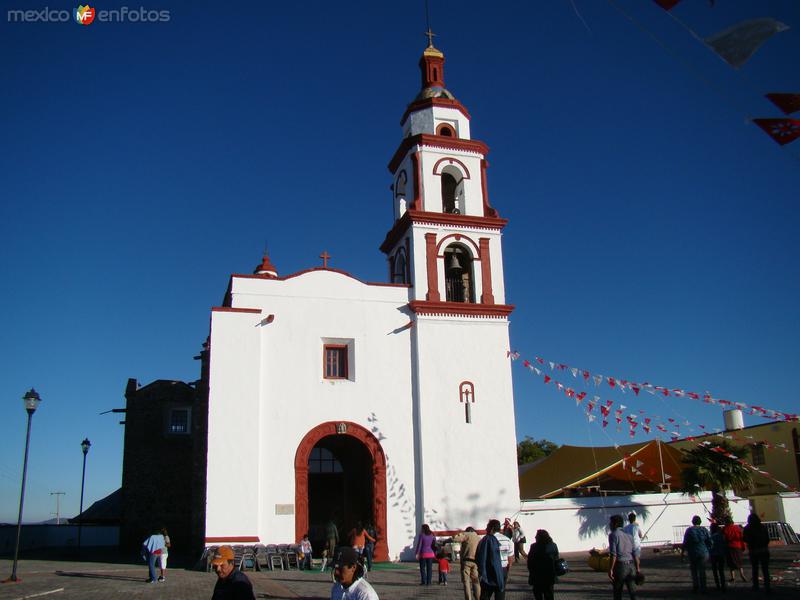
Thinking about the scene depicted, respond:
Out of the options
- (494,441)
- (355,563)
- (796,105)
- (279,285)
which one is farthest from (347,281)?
(355,563)

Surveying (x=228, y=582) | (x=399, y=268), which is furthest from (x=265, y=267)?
(x=228, y=582)

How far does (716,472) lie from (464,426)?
833cm

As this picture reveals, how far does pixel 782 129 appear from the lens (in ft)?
30.5

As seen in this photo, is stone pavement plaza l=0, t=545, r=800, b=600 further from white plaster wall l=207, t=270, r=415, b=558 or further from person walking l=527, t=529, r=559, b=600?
person walking l=527, t=529, r=559, b=600

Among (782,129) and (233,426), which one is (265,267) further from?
(782,129)

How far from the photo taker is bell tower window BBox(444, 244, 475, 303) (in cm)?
2506

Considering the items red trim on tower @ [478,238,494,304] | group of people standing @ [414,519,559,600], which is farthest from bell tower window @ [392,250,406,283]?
group of people standing @ [414,519,559,600]

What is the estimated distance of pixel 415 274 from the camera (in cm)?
2431

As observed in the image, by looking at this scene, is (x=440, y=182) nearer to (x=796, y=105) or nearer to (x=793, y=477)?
(x=796, y=105)

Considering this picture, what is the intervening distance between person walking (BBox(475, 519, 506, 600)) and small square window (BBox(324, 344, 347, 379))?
13.3 m

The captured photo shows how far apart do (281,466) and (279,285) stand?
18.6ft

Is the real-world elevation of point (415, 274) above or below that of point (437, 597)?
above

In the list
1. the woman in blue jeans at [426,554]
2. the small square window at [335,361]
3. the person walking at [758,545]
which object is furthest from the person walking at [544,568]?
the small square window at [335,361]

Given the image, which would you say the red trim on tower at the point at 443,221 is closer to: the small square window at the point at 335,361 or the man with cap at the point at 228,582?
the small square window at the point at 335,361
